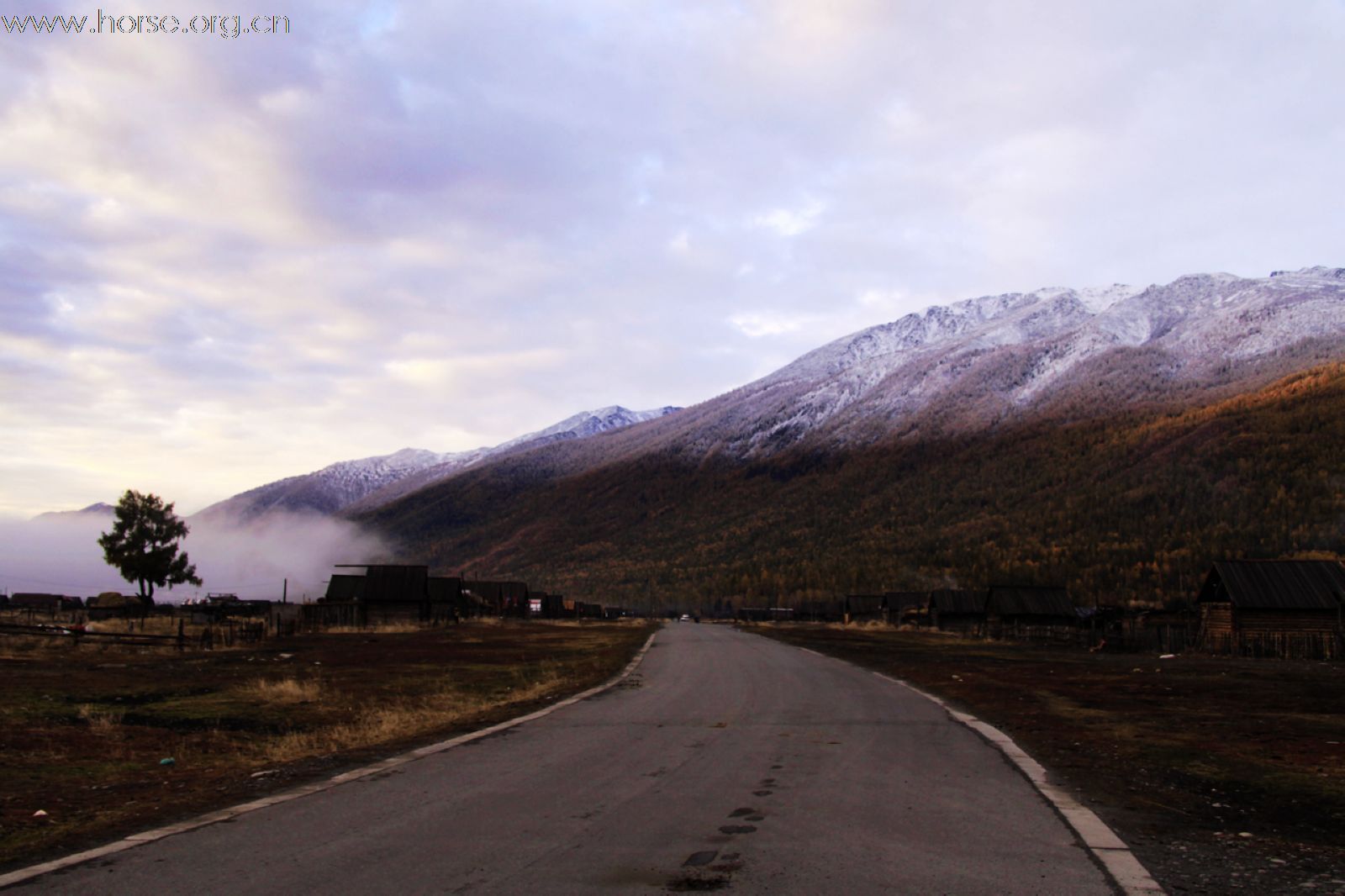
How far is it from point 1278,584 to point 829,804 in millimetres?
54104

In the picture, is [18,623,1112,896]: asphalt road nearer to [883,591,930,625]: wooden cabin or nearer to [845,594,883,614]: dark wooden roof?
[883,591,930,625]: wooden cabin

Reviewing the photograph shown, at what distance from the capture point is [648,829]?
732 cm

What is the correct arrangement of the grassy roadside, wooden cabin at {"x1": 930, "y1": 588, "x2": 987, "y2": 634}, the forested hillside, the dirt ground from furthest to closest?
the forested hillside < wooden cabin at {"x1": 930, "y1": 588, "x2": 987, "y2": 634} < the grassy roadside < the dirt ground

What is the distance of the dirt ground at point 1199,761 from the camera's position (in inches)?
266

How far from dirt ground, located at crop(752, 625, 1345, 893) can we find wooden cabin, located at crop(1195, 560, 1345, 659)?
2297cm

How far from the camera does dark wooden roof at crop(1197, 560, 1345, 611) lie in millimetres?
50062

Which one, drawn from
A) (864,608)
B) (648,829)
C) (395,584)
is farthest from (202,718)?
(864,608)

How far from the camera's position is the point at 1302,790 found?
32.1ft

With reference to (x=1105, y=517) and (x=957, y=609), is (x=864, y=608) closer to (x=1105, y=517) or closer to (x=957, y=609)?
(x=957, y=609)

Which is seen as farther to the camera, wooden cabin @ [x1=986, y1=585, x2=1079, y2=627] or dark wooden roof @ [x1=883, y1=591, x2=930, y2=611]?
dark wooden roof @ [x1=883, y1=591, x2=930, y2=611]

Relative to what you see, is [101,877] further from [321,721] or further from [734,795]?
[321,721]

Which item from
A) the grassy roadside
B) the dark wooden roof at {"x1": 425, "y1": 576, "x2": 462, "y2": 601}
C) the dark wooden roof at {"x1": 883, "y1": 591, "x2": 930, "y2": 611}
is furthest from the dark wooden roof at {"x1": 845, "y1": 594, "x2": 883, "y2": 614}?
the grassy roadside

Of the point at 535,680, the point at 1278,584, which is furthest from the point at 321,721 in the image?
the point at 1278,584

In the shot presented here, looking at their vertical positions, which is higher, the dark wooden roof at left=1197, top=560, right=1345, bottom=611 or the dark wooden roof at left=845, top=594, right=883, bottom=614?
the dark wooden roof at left=1197, top=560, right=1345, bottom=611
